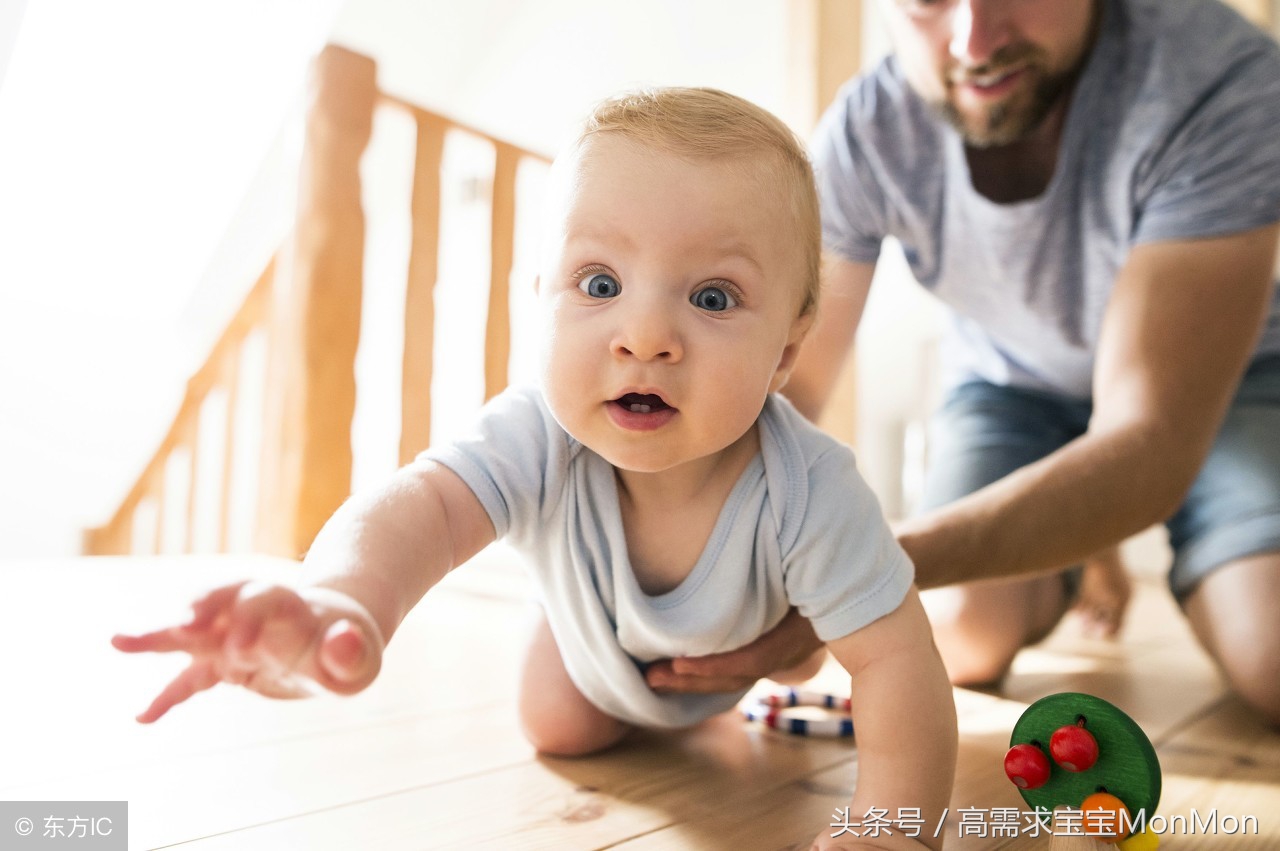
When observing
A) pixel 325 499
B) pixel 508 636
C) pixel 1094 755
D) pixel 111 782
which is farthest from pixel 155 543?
pixel 1094 755

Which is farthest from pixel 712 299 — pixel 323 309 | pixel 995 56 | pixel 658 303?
pixel 323 309

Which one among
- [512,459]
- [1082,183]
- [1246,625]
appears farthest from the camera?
[1082,183]

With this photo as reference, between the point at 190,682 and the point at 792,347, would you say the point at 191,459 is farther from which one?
the point at 190,682

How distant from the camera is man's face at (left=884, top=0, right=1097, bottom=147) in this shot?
45.1 inches

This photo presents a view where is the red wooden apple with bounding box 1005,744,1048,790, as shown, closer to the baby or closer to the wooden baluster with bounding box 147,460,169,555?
the baby

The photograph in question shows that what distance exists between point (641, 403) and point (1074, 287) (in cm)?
85

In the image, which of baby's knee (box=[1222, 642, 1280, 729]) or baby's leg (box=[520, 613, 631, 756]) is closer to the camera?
baby's leg (box=[520, 613, 631, 756])

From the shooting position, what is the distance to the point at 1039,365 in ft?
4.69

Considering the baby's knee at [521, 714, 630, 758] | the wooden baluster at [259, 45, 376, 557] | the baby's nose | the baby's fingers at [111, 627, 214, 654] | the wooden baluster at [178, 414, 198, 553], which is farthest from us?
the wooden baluster at [178, 414, 198, 553]

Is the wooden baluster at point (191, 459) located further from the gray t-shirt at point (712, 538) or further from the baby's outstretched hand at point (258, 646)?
the baby's outstretched hand at point (258, 646)

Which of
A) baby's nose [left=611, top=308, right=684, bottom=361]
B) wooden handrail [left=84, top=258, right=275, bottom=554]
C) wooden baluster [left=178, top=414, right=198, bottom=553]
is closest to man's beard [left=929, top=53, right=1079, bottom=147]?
baby's nose [left=611, top=308, right=684, bottom=361]

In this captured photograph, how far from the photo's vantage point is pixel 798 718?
1002 mm

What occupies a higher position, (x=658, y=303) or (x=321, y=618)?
(x=658, y=303)

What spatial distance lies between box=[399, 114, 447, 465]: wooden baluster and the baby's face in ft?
4.44
